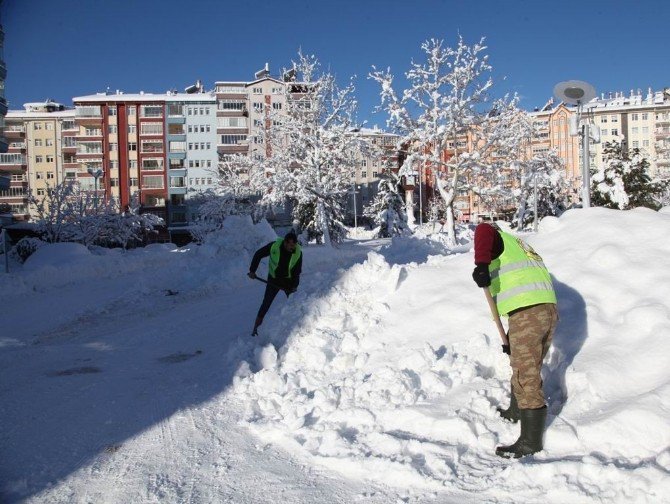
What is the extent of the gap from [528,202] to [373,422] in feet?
115

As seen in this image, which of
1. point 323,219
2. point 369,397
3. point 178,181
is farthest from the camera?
point 178,181

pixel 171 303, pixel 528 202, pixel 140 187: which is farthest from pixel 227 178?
pixel 171 303

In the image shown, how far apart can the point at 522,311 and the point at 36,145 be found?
3778 inches

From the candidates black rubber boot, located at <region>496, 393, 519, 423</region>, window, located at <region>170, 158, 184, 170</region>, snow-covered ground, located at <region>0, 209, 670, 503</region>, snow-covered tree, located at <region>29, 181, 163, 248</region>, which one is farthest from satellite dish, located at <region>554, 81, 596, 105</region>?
window, located at <region>170, 158, 184, 170</region>

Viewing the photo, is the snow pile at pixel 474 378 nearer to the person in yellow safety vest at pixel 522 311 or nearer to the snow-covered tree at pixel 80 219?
the person in yellow safety vest at pixel 522 311

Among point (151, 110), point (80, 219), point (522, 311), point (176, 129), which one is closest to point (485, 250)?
point (522, 311)

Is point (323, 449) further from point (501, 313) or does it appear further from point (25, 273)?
point (25, 273)

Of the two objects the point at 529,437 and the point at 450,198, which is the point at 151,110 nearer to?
the point at 450,198

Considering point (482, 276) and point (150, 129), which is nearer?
point (482, 276)

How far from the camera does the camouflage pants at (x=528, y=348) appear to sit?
158 inches

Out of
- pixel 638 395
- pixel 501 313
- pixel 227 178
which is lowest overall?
pixel 638 395

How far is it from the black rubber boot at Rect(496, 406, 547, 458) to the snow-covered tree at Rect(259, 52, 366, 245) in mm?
27753

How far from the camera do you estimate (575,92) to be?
11.3 meters

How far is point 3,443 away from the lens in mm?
4512
